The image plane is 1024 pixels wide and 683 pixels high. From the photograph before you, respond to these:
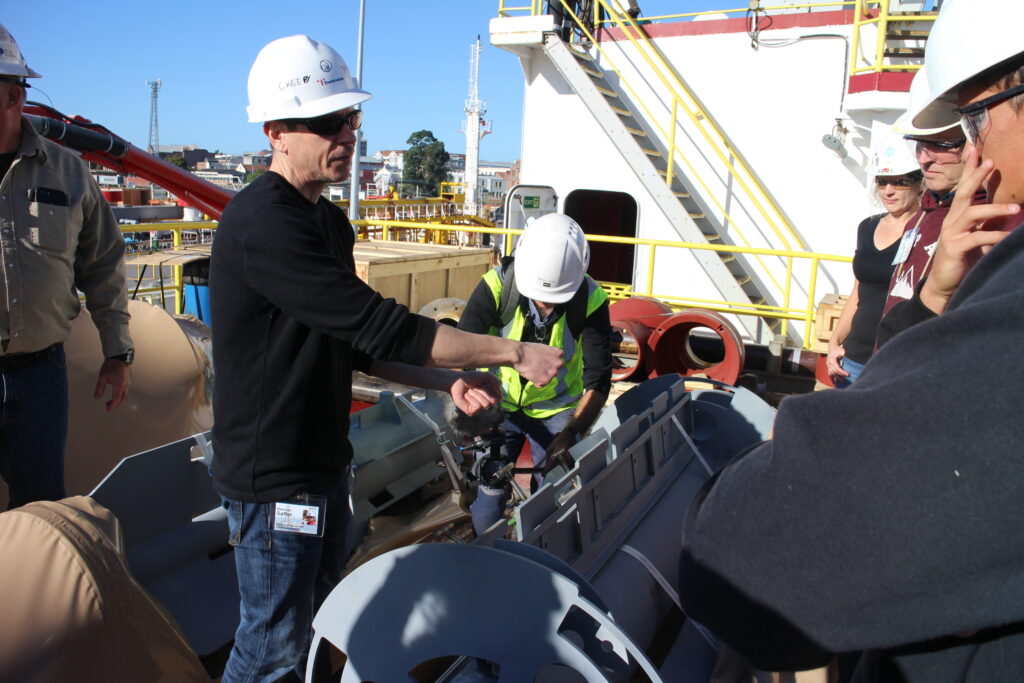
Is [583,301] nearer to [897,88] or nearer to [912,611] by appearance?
[912,611]

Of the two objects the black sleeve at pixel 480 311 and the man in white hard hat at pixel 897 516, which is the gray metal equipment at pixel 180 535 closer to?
the black sleeve at pixel 480 311

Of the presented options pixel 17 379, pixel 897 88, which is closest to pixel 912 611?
pixel 17 379

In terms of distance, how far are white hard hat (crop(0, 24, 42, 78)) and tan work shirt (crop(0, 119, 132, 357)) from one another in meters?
0.23

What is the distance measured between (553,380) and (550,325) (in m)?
0.28

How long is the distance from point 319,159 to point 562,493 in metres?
1.39

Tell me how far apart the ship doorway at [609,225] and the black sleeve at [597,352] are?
950 cm

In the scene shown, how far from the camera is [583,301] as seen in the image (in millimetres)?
3559

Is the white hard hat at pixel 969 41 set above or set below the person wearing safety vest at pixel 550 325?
above

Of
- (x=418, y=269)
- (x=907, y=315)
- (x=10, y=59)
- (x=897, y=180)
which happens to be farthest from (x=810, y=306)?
(x=10, y=59)

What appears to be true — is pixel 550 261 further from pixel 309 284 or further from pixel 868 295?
pixel 868 295

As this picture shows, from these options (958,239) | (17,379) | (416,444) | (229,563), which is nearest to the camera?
(958,239)

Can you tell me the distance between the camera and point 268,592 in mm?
1998

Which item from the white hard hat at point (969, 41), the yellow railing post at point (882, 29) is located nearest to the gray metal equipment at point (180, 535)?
the white hard hat at point (969, 41)

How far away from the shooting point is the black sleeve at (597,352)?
3621mm
